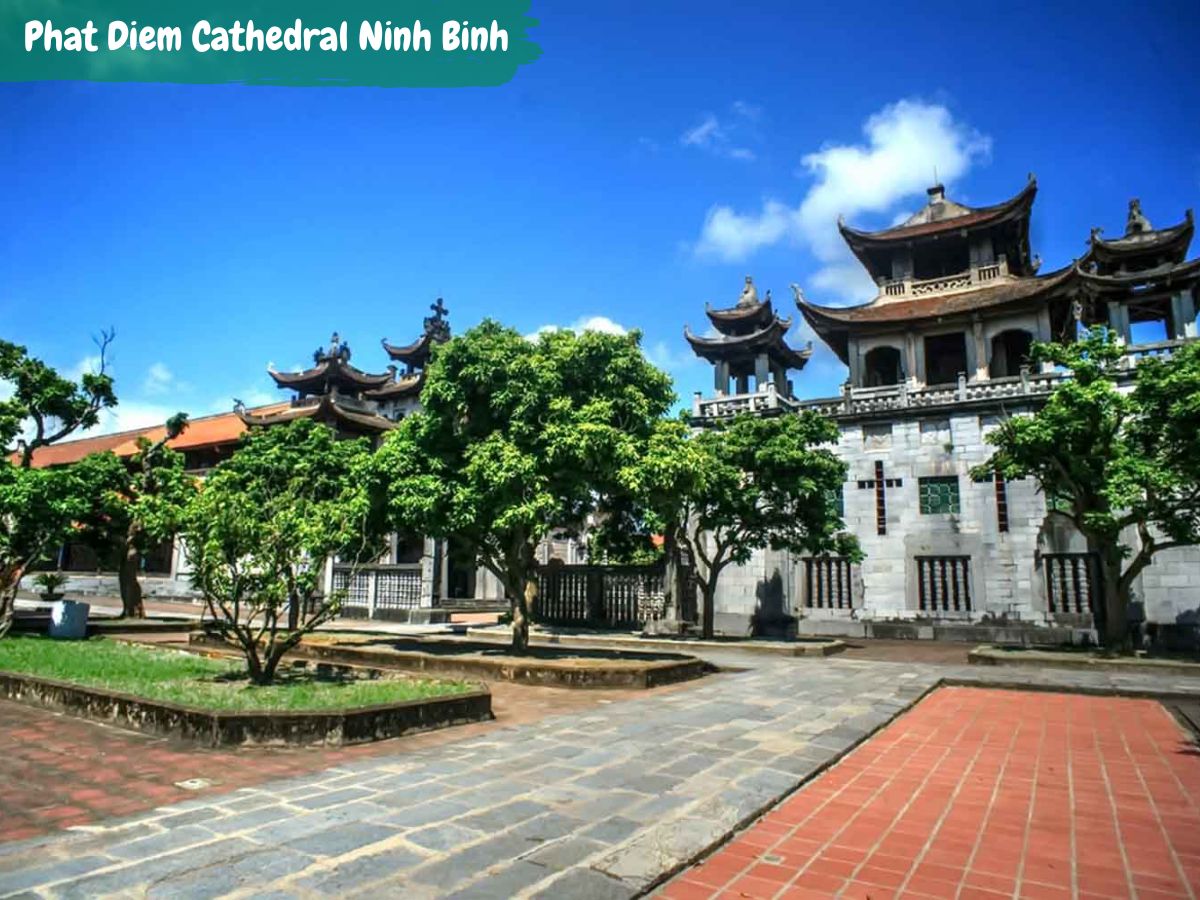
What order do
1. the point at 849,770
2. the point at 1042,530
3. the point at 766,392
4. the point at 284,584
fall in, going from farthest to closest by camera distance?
the point at 766,392, the point at 1042,530, the point at 284,584, the point at 849,770

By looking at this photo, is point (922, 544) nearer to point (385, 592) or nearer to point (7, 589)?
point (385, 592)

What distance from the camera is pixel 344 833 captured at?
12.8 ft

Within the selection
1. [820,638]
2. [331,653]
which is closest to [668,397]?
[331,653]

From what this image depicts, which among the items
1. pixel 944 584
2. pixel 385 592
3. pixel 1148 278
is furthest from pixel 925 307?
pixel 385 592

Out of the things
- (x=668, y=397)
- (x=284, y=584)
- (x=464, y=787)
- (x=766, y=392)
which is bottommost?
(x=464, y=787)

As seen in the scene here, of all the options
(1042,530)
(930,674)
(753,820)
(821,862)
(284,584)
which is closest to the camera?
(821,862)

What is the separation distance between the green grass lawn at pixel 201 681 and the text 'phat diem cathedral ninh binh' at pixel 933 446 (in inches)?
376

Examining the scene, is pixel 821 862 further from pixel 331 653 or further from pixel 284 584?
pixel 331 653

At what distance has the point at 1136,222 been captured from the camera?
26.8m

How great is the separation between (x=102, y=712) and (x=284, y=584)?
2.12 metres

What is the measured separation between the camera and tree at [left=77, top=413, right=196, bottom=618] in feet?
38.8

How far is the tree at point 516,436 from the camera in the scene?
1149 centimetres

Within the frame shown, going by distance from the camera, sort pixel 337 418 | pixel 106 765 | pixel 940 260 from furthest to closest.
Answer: pixel 337 418
pixel 940 260
pixel 106 765

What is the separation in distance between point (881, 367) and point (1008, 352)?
184 inches
